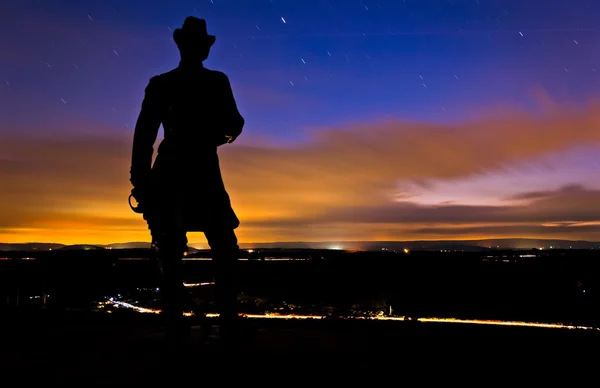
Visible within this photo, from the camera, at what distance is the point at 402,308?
1602 centimetres

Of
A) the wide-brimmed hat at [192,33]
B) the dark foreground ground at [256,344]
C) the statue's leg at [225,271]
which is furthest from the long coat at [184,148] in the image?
the dark foreground ground at [256,344]

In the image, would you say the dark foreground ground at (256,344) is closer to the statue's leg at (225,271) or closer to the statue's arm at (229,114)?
the statue's leg at (225,271)

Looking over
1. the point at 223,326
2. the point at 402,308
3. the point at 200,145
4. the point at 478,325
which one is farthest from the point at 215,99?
the point at 402,308

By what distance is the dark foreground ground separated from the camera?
4.48 meters

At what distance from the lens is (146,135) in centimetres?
577

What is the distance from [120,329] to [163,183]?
2.16 meters

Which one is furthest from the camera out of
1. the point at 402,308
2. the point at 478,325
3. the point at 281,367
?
the point at 402,308

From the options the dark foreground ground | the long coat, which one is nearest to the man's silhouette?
the long coat

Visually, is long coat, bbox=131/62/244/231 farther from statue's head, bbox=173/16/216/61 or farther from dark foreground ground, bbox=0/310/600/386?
dark foreground ground, bbox=0/310/600/386

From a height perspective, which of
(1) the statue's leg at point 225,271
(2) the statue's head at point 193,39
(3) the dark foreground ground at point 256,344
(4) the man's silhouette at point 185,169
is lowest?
(3) the dark foreground ground at point 256,344

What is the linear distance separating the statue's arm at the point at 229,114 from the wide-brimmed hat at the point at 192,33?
1.42 feet

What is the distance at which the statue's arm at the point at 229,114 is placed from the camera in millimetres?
5945

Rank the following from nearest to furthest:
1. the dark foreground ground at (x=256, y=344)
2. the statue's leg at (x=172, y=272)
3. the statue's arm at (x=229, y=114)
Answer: the dark foreground ground at (x=256, y=344) < the statue's leg at (x=172, y=272) < the statue's arm at (x=229, y=114)

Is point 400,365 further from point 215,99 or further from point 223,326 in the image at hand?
point 215,99
